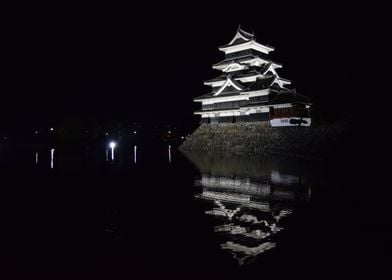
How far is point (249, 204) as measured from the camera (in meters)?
10.9

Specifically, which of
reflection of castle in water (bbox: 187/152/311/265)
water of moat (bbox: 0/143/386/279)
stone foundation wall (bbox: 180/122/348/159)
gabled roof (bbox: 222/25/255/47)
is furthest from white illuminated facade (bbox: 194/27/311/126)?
water of moat (bbox: 0/143/386/279)

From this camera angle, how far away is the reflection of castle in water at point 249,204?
713 centimetres

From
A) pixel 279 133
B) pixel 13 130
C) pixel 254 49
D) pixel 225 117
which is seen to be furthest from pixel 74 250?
pixel 13 130

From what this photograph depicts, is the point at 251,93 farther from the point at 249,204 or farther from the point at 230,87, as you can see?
the point at 249,204

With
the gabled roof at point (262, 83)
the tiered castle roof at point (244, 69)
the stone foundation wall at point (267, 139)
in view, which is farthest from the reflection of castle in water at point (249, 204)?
the tiered castle roof at point (244, 69)

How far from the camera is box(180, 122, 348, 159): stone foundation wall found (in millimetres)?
28609

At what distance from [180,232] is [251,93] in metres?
33.3

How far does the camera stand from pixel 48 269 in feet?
19.6

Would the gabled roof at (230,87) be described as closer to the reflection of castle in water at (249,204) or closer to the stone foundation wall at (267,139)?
the stone foundation wall at (267,139)

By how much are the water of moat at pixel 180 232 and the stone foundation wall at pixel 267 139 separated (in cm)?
1507

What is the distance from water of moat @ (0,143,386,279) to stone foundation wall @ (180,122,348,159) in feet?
49.4

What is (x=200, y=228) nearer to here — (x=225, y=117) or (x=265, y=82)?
(x=265, y=82)

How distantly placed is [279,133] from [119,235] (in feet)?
96.0

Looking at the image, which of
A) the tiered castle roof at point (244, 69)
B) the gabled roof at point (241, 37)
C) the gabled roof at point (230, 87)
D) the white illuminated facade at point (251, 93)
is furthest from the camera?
the gabled roof at point (241, 37)
